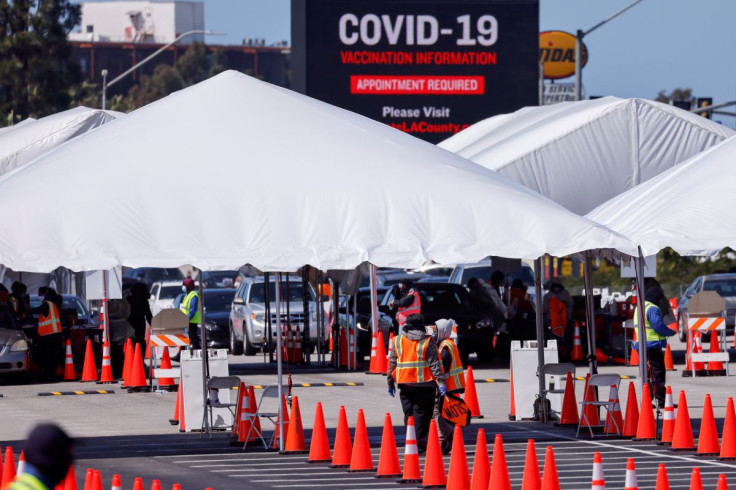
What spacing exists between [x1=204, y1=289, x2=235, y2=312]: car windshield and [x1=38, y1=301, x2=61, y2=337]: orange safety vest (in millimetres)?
8517

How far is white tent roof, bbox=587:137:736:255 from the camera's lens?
57.5ft

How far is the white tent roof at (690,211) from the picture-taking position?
17531mm

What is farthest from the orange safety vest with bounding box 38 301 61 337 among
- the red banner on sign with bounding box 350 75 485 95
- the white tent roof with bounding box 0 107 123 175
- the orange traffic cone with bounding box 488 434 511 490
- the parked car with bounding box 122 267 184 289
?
the parked car with bounding box 122 267 184 289

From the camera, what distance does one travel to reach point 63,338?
30.1 meters

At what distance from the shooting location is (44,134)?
30812 mm

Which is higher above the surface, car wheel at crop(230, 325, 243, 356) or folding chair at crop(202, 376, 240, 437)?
folding chair at crop(202, 376, 240, 437)

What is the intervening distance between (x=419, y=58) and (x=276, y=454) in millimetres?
22900

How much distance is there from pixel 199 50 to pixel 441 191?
397 ft

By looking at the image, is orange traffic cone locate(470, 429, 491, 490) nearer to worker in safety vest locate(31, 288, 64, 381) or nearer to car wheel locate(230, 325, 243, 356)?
worker in safety vest locate(31, 288, 64, 381)

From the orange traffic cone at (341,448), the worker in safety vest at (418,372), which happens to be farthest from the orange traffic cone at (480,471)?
the worker in safety vest at (418,372)

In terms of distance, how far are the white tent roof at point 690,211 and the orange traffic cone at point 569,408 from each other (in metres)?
2.09

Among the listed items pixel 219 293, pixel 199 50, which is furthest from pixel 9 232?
pixel 199 50

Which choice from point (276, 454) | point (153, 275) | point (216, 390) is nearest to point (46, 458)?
point (276, 454)

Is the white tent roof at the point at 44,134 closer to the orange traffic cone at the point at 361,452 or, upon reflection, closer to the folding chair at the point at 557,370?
the folding chair at the point at 557,370
